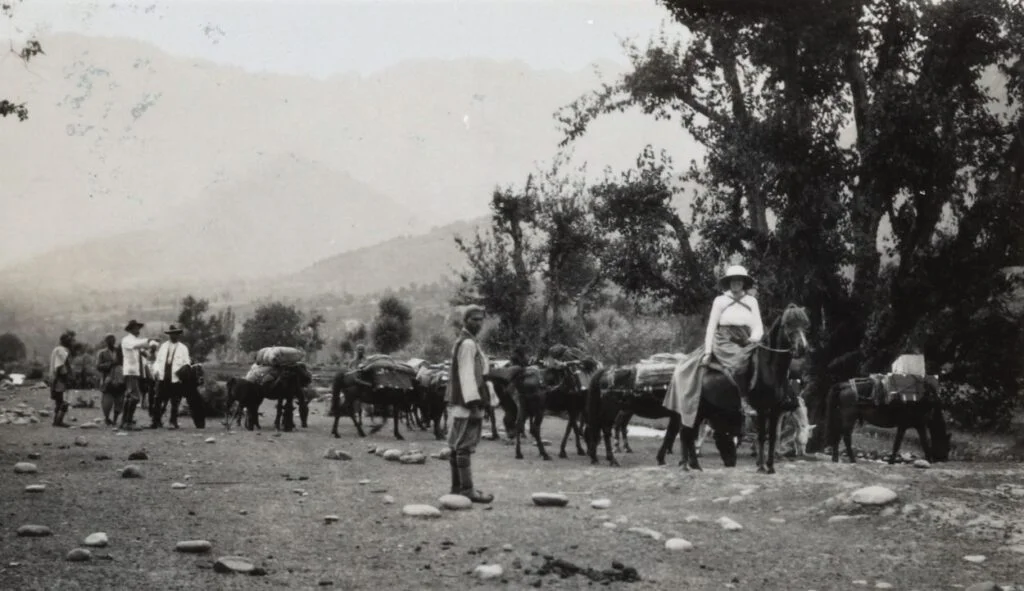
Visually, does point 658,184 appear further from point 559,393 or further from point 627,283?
point 559,393

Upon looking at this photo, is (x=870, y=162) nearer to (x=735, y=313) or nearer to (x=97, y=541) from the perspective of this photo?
(x=735, y=313)

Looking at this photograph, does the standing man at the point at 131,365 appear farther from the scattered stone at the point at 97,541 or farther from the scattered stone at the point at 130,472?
the scattered stone at the point at 97,541

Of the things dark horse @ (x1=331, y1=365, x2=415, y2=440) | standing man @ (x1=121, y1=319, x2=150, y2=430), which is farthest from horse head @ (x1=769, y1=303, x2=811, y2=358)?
standing man @ (x1=121, y1=319, x2=150, y2=430)

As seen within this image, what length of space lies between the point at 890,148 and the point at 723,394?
9508 millimetres

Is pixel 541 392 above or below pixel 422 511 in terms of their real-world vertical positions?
above

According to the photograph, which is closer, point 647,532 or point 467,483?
point 647,532

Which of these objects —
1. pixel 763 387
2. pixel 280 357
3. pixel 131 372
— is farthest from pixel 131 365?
pixel 763 387

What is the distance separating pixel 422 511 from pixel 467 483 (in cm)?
109

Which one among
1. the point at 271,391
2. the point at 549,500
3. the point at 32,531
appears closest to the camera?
the point at 32,531

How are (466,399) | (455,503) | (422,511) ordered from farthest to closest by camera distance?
(466,399) < (455,503) < (422,511)

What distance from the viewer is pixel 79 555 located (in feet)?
21.4

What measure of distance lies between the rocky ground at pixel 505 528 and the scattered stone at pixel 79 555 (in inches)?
0.7

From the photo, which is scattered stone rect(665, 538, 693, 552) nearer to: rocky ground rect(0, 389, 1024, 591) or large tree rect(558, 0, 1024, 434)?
rocky ground rect(0, 389, 1024, 591)

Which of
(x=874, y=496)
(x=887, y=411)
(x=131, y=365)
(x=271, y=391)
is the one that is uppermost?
(x=131, y=365)
